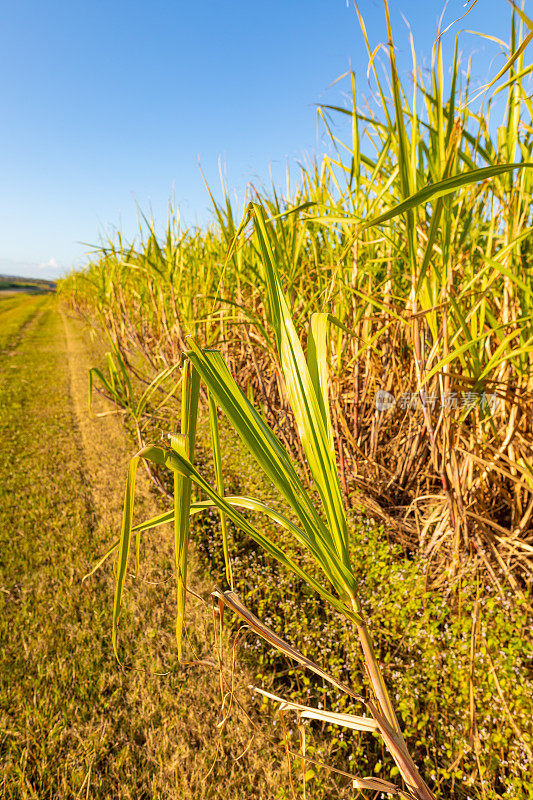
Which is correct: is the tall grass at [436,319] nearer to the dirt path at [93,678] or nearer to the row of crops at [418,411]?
the row of crops at [418,411]

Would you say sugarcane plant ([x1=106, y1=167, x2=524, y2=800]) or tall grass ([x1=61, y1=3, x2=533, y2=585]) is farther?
tall grass ([x1=61, y1=3, x2=533, y2=585])

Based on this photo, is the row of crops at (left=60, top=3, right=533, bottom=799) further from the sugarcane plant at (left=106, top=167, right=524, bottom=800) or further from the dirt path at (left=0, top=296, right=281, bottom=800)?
the dirt path at (left=0, top=296, right=281, bottom=800)

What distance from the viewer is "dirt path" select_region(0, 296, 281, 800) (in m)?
1.19

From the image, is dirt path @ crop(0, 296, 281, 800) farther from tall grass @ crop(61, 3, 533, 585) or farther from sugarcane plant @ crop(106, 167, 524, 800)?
tall grass @ crop(61, 3, 533, 585)

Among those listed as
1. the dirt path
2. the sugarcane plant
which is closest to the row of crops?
the sugarcane plant

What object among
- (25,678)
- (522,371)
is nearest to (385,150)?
(522,371)

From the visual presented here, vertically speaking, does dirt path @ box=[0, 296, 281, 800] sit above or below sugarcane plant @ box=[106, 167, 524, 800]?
below

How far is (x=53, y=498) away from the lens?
2.81m

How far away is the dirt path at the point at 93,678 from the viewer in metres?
1.19

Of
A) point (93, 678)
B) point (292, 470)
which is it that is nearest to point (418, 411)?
point (292, 470)

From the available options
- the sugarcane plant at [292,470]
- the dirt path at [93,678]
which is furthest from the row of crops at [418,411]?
the dirt path at [93,678]

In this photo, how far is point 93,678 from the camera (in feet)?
4.93

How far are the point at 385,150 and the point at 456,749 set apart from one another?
1760mm

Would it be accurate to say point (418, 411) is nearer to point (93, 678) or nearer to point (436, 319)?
point (436, 319)
